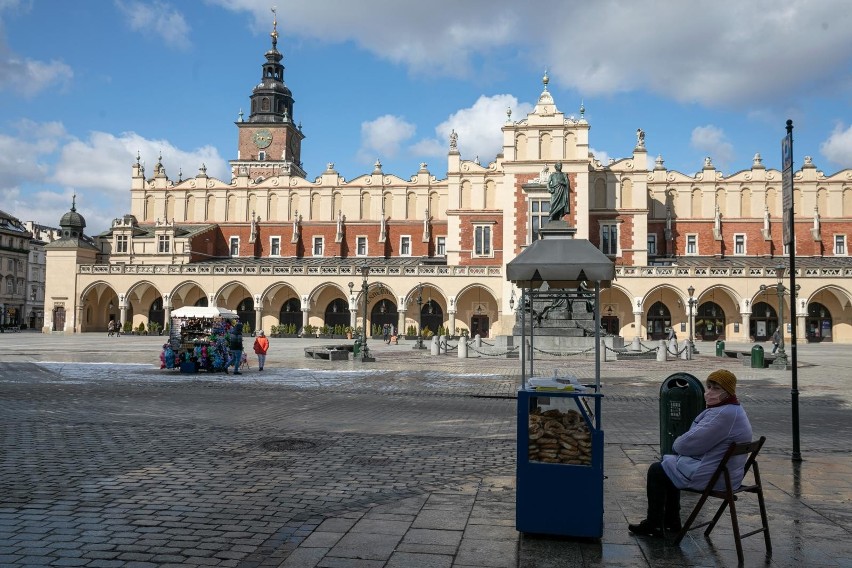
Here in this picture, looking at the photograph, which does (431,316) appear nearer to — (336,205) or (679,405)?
(336,205)

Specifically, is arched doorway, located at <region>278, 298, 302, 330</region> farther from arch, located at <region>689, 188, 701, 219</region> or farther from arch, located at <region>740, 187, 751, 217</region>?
arch, located at <region>740, 187, 751, 217</region>

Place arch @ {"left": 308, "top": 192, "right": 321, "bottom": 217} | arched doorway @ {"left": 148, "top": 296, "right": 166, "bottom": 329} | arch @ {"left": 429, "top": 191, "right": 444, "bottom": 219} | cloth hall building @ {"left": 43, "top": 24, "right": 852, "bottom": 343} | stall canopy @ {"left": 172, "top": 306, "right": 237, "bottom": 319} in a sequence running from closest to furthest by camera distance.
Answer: stall canopy @ {"left": 172, "top": 306, "right": 237, "bottom": 319} → cloth hall building @ {"left": 43, "top": 24, "right": 852, "bottom": 343} → arched doorway @ {"left": 148, "top": 296, "right": 166, "bottom": 329} → arch @ {"left": 429, "top": 191, "right": 444, "bottom": 219} → arch @ {"left": 308, "top": 192, "right": 321, "bottom": 217}

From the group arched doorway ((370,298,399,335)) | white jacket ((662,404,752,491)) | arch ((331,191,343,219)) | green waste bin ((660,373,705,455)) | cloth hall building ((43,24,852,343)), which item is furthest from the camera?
arch ((331,191,343,219))

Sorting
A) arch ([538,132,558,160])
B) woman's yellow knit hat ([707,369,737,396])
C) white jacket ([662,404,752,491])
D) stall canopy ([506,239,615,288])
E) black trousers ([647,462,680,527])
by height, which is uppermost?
arch ([538,132,558,160])

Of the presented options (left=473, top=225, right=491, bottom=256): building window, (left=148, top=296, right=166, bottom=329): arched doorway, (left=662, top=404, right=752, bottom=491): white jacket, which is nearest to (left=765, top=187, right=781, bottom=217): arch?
(left=473, top=225, right=491, bottom=256): building window

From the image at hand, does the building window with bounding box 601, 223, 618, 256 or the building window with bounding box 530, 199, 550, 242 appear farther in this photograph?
the building window with bounding box 601, 223, 618, 256

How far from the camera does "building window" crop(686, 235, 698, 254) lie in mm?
51250

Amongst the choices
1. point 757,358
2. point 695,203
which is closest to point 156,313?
point 695,203

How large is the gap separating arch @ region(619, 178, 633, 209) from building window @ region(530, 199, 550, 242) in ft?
21.9

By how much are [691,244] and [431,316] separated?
21046mm

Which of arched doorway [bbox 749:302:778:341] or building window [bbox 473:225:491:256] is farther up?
building window [bbox 473:225:491:256]

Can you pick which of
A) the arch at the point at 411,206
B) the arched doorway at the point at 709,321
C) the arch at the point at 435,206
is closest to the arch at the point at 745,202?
the arched doorway at the point at 709,321

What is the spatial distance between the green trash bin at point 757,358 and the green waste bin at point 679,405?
59.0 ft

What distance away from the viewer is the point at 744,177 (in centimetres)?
5150
